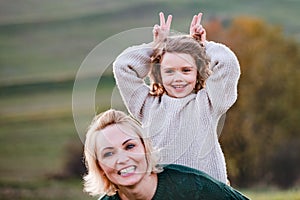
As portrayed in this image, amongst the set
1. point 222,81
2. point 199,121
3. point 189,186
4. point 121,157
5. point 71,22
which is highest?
point 71,22

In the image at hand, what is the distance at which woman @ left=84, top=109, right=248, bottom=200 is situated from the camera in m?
3.37

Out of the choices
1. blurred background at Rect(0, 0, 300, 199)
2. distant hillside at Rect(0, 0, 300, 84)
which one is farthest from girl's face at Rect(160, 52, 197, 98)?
distant hillside at Rect(0, 0, 300, 84)

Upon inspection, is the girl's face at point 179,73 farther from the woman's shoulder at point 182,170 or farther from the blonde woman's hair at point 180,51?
the woman's shoulder at point 182,170

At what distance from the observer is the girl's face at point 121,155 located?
336cm

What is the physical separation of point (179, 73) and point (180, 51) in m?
0.08

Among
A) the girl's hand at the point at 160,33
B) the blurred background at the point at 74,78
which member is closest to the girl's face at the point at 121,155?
the girl's hand at the point at 160,33

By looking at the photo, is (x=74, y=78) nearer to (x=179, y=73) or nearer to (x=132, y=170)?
(x=179, y=73)

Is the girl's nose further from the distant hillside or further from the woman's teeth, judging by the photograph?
the distant hillside

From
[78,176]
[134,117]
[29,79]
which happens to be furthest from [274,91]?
[134,117]

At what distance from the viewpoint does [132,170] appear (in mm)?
3369

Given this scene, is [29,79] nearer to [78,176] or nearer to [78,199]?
[78,176]

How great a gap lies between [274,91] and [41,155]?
3.35m

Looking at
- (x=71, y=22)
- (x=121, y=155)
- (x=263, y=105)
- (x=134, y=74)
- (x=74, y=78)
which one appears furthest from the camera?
(x=71, y=22)

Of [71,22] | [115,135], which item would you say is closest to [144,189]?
[115,135]
